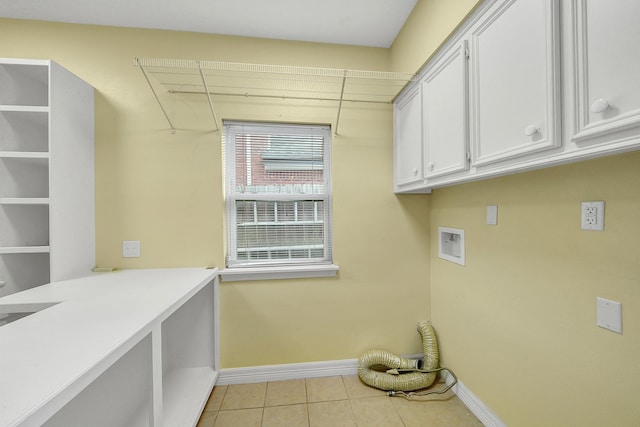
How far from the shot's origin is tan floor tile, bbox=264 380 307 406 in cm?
168

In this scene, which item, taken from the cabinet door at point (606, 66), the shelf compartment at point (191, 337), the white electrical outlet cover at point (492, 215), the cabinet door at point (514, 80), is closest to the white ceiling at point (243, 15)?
the cabinet door at point (514, 80)

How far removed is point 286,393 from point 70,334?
1.41m

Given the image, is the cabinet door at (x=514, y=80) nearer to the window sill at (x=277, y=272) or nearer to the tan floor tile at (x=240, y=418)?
the window sill at (x=277, y=272)

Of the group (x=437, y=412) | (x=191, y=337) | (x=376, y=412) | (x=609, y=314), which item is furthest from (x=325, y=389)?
(x=609, y=314)

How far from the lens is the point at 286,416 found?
155 cm

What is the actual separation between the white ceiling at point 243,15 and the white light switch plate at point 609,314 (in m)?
1.94

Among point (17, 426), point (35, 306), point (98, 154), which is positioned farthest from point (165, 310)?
point (98, 154)

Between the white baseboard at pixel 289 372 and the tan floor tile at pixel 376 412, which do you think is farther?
the white baseboard at pixel 289 372

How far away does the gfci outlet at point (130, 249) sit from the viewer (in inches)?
70.8

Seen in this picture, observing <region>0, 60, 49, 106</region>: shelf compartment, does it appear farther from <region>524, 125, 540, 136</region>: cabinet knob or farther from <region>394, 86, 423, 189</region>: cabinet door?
<region>524, 125, 540, 136</region>: cabinet knob

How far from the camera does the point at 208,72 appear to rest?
6.06 ft

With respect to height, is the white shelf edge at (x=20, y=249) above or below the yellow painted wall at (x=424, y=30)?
below

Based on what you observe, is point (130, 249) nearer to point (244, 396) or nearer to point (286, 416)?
point (244, 396)

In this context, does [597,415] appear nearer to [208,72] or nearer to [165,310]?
[165,310]
